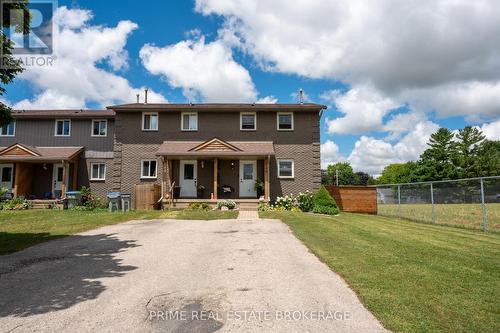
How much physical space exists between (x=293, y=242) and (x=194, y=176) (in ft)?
40.4

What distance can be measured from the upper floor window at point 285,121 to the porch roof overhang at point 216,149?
1.36 meters

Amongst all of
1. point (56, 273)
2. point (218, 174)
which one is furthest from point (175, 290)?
point (218, 174)

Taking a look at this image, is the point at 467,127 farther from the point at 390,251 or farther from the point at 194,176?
the point at 390,251

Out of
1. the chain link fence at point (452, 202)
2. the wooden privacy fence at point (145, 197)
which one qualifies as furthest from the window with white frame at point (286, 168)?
the wooden privacy fence at point (145, 197)

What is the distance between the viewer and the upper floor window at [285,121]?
66.3ft

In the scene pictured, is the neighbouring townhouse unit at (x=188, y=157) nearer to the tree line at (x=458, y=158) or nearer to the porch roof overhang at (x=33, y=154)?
the porch roof overhang at (x=33, y=154)

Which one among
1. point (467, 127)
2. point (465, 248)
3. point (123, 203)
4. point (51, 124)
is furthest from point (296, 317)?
point (467, 127)

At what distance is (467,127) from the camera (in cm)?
6081

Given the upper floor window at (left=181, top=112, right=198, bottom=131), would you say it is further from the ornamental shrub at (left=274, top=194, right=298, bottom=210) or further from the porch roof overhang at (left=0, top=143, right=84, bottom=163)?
the porch roof overhang at (left=0, top=143, right=84, bottom=163)

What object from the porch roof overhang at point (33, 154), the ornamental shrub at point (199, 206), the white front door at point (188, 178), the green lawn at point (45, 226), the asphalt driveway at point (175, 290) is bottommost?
the asphalt driveway at point (175, 290)

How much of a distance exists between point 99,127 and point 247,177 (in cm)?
1185

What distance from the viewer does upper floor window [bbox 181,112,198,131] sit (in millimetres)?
20453

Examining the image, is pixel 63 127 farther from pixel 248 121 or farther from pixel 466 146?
pixel 466 146

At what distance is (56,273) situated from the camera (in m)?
5.66
